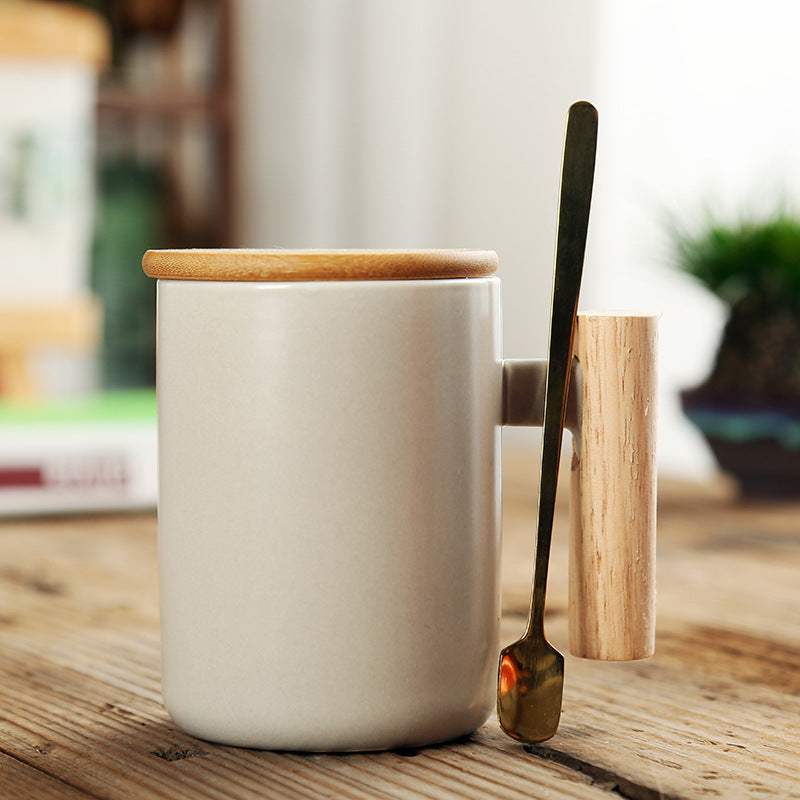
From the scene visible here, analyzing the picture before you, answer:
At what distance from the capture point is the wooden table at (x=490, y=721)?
0.38 meters

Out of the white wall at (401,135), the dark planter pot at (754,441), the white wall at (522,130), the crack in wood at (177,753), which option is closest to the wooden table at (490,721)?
the crack in wood at (177,753)

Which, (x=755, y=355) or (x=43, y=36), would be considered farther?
(x=43, y=36)

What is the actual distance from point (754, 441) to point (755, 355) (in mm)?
64

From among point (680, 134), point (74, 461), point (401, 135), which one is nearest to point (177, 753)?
point (74, 461)

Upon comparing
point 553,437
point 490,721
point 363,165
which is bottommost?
point 490,721

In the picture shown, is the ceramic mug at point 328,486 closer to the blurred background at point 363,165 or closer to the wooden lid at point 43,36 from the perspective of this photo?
the blurred background at point 363,165

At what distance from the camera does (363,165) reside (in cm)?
186

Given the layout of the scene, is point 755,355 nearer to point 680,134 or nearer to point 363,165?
point 680,134

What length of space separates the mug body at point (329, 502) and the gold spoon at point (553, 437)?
18mm

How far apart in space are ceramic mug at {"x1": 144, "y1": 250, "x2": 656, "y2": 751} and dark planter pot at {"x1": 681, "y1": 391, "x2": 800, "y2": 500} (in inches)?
20.6

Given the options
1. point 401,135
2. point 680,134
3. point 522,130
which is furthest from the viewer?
point 401,135

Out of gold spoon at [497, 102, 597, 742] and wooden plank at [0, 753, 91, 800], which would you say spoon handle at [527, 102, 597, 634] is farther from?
wooden plank at [0, 753, 91, 800]

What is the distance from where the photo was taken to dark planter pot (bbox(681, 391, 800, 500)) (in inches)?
34.6

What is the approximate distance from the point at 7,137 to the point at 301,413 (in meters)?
0.90
